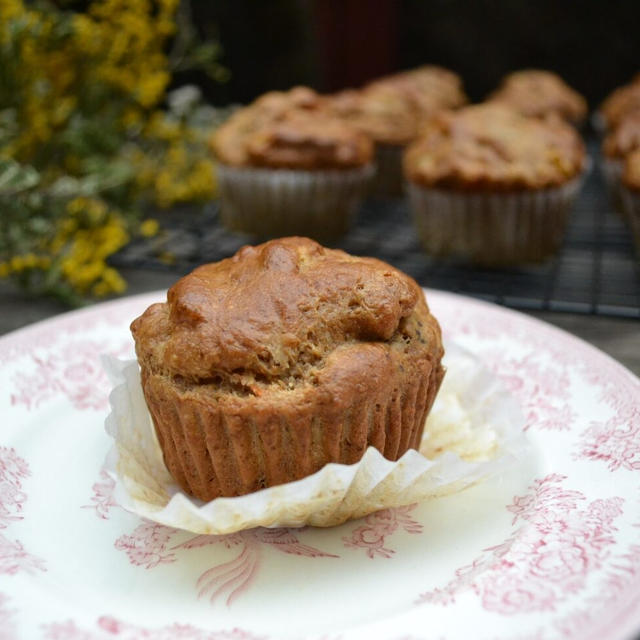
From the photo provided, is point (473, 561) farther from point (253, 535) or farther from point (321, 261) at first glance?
point (321, 261)

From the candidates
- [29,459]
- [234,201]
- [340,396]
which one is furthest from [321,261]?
[234,201]

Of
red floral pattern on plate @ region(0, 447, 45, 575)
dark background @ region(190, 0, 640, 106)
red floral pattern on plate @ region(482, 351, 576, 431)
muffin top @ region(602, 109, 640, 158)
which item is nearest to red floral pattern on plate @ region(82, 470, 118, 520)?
red floral pattern on plate @ region(0, 447, 45, 575)

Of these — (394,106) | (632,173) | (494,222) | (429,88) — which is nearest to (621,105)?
(429,88)

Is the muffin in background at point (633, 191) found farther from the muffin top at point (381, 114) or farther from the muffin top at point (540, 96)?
the muffin top at point (540, 96)

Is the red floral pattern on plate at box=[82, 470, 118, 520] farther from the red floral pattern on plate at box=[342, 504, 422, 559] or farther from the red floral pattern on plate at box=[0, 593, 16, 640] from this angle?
the red floral pattern on plate at box=[342, 504, 422, 559]

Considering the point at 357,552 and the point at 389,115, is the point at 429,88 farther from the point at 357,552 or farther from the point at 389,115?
the point at 357,552
